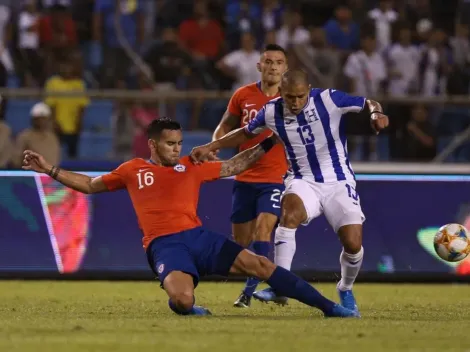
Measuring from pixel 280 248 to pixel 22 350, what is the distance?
3147mm

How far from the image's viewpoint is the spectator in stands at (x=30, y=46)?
17297 mm

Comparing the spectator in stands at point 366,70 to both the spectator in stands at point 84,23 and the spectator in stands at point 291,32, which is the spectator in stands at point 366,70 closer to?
the spectator in stands at point 291,32

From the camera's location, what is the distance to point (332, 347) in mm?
7242

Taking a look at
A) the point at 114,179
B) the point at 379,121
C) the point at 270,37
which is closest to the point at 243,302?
the point at 114,179

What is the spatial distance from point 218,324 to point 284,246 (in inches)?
50.8

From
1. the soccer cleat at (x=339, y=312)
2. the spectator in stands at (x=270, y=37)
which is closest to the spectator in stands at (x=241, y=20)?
the spectator in stands at (x=270, y=37)

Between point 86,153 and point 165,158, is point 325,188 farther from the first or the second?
point 86,153

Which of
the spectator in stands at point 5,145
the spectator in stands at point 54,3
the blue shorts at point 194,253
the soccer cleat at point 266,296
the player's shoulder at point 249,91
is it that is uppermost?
the spectator in stands at point 54,3

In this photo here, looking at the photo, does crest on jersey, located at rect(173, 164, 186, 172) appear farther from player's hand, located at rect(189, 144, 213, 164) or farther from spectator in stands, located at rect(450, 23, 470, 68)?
spectator in stands, located at rect(450, 23, 470, 68)

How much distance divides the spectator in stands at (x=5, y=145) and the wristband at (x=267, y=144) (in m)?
5.98

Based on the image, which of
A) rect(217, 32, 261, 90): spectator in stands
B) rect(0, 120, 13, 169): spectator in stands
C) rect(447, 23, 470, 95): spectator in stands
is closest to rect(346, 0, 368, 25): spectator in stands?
rect(447, 23, 470, 95): spectator in stands

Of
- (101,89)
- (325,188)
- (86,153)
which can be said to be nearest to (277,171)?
(325,188)

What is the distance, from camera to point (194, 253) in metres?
9.32

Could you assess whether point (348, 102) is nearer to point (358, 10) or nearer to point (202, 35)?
point (202, 35)
